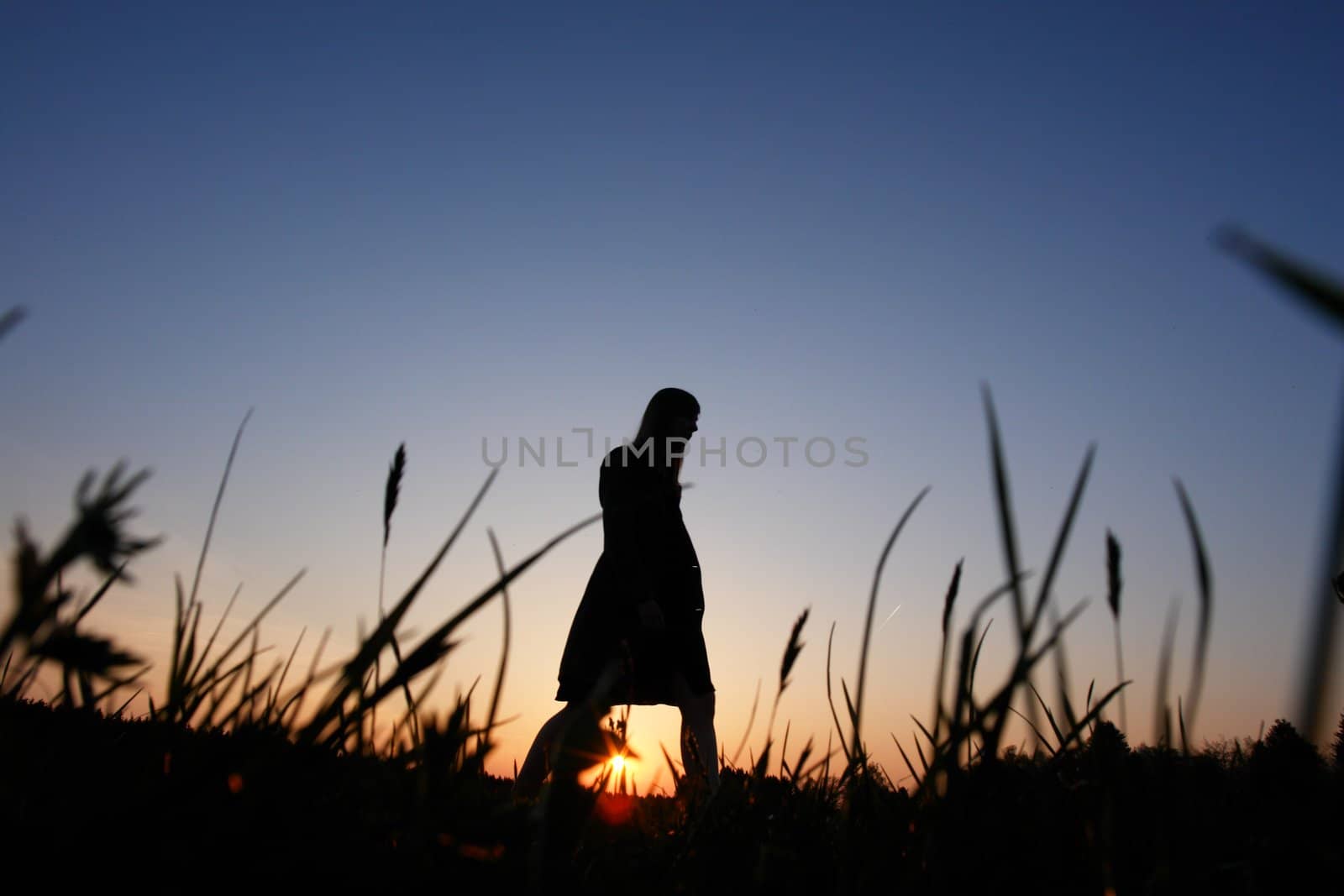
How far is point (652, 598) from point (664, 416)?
1.31 m

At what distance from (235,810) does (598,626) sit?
4956mm

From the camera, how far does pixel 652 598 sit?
18.2ft

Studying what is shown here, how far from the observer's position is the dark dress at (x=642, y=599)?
18.3 ft

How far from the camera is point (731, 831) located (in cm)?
189

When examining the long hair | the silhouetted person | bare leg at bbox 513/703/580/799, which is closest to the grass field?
bare leg at bbox 513/703/580/799

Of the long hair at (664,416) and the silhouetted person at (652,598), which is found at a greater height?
the long hair at (664,416)

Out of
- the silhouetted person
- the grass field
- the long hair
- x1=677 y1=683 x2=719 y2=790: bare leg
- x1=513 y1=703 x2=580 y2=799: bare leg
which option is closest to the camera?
the grass field

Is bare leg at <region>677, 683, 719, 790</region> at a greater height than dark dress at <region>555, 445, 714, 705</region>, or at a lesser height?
lesser

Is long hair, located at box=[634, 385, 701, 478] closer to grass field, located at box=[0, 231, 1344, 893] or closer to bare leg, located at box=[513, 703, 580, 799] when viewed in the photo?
bare leg, located at box=[513, 703, 580, 799]

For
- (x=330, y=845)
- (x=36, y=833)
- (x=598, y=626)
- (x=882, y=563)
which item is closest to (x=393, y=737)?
(x=330, y=845)

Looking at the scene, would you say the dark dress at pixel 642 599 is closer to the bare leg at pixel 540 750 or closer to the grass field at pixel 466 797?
the bare leg at pixel 540 750

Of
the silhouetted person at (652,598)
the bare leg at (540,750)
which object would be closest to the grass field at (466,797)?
the bare leg at (540,750)

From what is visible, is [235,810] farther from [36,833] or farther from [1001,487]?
[1001,487]

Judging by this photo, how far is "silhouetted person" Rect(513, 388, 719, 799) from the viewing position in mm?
5500
